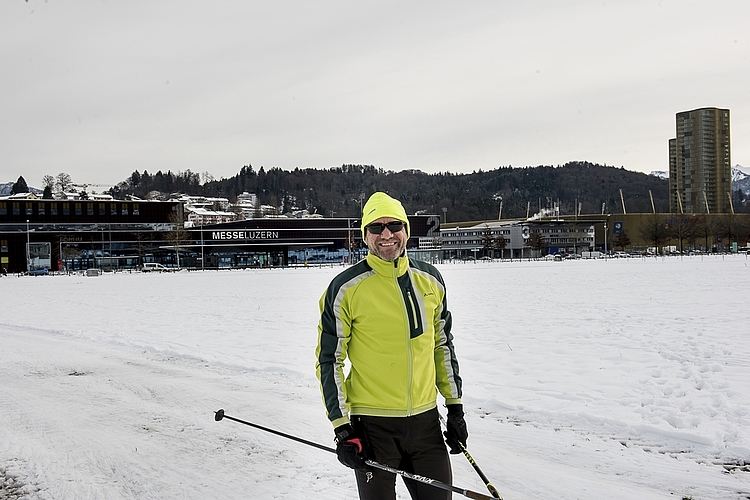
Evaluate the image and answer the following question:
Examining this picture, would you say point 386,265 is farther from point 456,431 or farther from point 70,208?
point 70,208

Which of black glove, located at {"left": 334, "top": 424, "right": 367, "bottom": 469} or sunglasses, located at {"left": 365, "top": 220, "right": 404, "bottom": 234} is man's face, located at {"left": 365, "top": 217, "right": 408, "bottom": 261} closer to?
sunglasses, located at {"left": 365, "top": 220, "right": 404, "bottom": 234}

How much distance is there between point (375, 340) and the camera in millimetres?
3270

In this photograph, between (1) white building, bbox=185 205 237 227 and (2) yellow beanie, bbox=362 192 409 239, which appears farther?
(1) white building, bbox=185 205 237 227

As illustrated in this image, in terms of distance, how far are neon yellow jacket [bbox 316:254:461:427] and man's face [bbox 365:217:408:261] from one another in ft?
0.12

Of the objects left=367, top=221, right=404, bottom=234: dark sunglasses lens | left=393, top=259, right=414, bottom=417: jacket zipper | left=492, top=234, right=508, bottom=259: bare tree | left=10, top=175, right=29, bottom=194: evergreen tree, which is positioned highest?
left=10, top=175, right=29, bottom=194: evergreen tree

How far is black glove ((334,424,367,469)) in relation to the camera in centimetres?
316

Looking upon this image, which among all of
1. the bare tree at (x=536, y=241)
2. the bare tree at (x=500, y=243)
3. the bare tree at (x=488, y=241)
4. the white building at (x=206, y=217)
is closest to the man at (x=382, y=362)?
the bare tree at (x=488, y=241)

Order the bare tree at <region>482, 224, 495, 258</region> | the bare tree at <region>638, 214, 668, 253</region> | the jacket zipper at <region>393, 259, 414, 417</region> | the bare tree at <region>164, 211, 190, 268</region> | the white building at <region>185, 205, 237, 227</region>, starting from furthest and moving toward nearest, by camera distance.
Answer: the white building at <region>185, 205, 237, 227</region> < the bare tree at <region>482, 224, 495, 258</region> < the bare tree at <region>638, 214, 668, 253</region> < the bare tree at <region>164, 211, 190, 268</region> < the jacket zipper at <region>393, 259, 414, 417</region>

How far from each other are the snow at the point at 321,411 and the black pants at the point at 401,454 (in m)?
1.50

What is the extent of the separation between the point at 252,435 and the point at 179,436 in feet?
2.43

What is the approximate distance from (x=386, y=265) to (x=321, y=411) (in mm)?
4227

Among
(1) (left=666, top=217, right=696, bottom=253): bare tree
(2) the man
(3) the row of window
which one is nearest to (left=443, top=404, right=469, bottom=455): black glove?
(2) the man

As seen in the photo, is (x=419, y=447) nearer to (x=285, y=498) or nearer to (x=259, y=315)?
(x=285, y=498)

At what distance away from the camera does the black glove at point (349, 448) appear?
316 cm
